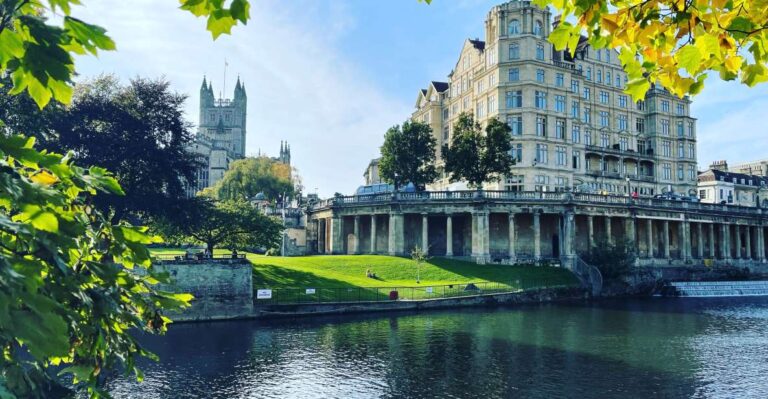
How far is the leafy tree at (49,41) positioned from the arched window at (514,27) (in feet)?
237

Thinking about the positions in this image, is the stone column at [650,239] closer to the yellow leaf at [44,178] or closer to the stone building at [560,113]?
the stone building at [560,113]

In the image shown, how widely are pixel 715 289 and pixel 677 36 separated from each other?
64964mm

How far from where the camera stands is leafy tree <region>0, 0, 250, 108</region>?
362cm

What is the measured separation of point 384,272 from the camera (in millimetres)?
52250

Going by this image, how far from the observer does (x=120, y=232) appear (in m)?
4.70

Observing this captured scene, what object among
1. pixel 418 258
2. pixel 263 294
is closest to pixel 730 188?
pixel 418 258

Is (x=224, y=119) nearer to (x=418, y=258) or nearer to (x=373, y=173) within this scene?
(x=373, y=173)

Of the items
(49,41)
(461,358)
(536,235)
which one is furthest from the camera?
(536,235)

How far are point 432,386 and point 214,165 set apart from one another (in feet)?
452

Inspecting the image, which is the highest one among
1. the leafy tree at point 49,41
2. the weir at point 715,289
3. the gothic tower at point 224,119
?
the gothic tower at point 224,119

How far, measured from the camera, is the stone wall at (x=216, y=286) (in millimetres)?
37000

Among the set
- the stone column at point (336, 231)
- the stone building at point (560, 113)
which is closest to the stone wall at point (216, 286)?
the stone column at point (336, 231)

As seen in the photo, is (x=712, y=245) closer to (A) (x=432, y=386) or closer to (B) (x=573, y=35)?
A: (A) (x=432, y=386)

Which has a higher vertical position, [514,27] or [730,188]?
[514,27]
